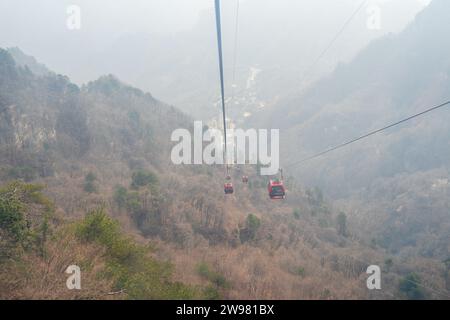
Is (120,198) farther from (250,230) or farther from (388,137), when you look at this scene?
(388,137)

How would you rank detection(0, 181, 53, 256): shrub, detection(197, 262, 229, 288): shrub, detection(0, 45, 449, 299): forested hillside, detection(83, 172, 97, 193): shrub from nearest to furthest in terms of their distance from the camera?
detection(0, 181, 53, 256): shrub
detection(0, 45, 449, 299): forested hillside
detection(197, 262, 229, 288): shrub
detection(83, 172, 97, 193): shrub

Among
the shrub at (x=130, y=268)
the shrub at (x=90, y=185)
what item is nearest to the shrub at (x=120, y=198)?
the shrub at (x=90, y=185)

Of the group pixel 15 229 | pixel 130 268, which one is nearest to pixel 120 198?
pixel 130 268

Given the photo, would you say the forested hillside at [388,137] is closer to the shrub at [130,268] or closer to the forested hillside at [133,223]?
the forested hillside at [133,223]

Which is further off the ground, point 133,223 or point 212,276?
point 133,223

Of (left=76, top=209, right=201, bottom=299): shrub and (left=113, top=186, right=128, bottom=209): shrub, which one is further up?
(left=113, top=186, right=128, bottom=209): shrub

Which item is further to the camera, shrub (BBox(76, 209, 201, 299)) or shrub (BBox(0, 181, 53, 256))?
shrub (BBox(76, 209, 201, 299))

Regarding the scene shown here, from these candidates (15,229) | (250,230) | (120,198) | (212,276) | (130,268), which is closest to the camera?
(15,229)

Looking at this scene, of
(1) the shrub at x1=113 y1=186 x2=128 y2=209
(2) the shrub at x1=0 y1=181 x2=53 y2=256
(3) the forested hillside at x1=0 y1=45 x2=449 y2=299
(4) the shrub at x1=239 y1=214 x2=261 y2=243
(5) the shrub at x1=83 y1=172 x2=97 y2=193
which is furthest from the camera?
(5) the shrub at x1=83 y1=172 x2=97 y2=193

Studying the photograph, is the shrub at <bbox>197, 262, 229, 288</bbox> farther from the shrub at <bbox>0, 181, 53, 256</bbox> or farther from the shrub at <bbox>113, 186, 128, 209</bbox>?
the shrub at <bbox>113, 186, 128, 209</bbox>

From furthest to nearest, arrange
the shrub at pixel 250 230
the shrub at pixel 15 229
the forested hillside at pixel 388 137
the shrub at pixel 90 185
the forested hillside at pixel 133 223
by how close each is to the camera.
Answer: the forested hillside at pixel 388 137, the shrub at pixel 90 185, the shrub at pixel 250 230, the forested hillside at pixel 133 223, the shrub at pixel 15 229

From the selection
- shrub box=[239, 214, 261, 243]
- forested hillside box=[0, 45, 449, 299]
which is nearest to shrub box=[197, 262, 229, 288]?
forested hillside box=[0, 45, 449, 299]

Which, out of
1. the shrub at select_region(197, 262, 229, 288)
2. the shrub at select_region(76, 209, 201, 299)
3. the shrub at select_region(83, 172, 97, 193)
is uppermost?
the shrub at select_region(83, 172, 97, 193)
